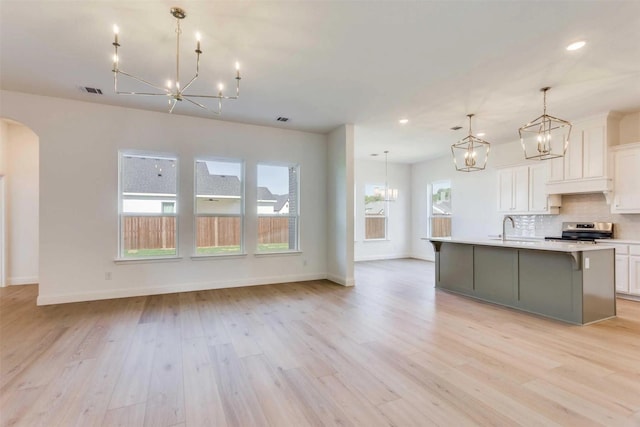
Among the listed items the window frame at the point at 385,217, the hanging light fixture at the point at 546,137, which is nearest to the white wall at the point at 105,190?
the window frame at the point at 385,217

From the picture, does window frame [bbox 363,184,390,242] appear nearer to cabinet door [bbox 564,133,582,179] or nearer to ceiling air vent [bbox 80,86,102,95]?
cabinet door [bbox 564,133,582,179]

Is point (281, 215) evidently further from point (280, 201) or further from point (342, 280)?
point (342, 280)

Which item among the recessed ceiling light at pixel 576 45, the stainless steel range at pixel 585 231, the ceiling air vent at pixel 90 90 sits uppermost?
the ceiling air vent at pixel 90 90

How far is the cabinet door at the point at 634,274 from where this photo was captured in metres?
4.58

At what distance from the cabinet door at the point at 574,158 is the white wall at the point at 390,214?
178 inches

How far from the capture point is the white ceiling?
2541mm

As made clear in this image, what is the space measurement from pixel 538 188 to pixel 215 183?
6.33 metres

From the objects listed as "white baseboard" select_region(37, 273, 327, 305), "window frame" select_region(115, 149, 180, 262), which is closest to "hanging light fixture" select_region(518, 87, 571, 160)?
"white baseboard" select_region(37, 273, 327, 305)

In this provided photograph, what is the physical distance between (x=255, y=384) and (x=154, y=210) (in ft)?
12.8

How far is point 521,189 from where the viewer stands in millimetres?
6348

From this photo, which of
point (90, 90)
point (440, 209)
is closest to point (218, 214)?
point (90, 90)

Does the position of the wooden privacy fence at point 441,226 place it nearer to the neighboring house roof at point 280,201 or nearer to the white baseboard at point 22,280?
the neighboring house roof at point 280,201

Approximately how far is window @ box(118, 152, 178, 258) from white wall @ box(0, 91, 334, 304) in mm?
151

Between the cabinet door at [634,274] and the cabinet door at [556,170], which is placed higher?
the cabinet door at [556,170]
